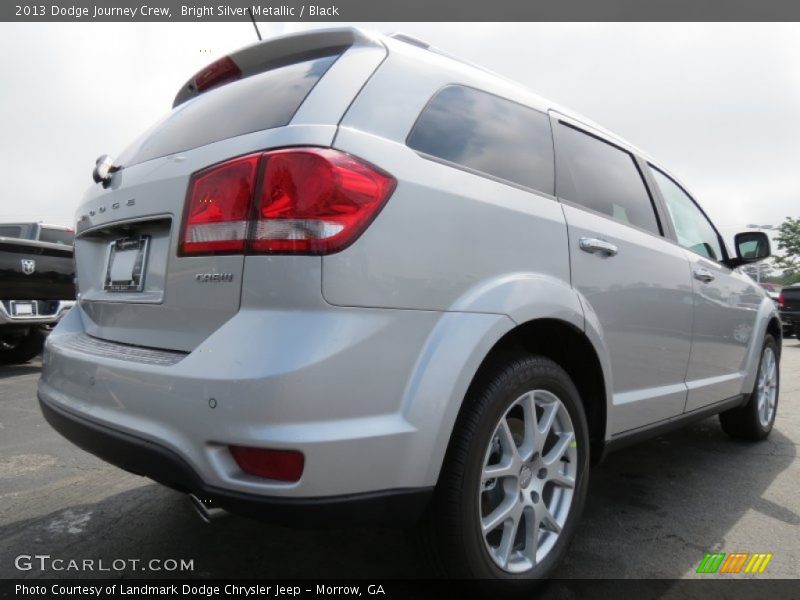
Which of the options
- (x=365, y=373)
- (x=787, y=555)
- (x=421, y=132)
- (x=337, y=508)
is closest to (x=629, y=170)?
(x=421, y=132)

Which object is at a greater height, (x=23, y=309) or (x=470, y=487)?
(x=470, y=487)

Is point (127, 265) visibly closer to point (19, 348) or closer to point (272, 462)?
point (272, 462)

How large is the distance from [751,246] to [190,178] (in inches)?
146

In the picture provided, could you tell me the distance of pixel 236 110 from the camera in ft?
5.85

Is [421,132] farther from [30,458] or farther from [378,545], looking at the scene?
[30,458]

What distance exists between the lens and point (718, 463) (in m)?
3.41

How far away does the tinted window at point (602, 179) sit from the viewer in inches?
89.3

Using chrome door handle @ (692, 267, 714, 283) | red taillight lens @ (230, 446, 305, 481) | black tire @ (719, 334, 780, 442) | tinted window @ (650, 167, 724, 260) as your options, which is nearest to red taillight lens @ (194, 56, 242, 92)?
red taillight lens @ (230, 446, 305, 481)

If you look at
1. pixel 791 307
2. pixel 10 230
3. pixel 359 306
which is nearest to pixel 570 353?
pixel 359 306

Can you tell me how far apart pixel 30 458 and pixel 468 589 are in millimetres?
2865

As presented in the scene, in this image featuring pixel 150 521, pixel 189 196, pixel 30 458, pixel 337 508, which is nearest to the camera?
pixel 337 508

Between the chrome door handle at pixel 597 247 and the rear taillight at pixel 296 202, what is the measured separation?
938mm

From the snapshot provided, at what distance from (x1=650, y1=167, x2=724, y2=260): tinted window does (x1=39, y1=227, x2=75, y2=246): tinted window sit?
8.73 m

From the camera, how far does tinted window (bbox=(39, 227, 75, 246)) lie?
350 inches
